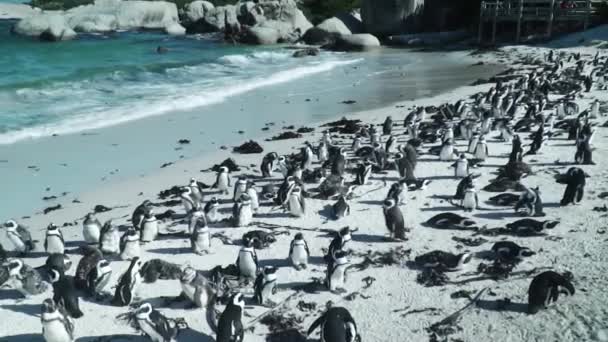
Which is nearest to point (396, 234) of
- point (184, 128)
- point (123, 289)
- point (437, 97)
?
point (123, 289)

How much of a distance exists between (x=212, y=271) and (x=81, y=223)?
3597mm

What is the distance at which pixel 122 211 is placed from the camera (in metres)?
11.0

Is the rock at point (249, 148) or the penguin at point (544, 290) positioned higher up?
the penguin at point (544, 290)

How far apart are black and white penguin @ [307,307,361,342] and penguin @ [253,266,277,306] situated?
1058 millimetres

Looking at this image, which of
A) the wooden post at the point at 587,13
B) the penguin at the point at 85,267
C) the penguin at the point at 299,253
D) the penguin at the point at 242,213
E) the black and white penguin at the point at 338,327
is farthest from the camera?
the wooden post at the point at 587,13

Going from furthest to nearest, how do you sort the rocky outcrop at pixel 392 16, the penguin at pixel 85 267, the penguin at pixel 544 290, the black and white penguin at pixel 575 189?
the rocky outcrop at pixel 392 16 → the black and white penguin at pixel 575 189 → the penguin at pixel 85 267 → the penguin at pixel 544 290

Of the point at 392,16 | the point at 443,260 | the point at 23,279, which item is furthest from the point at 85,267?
the point at 392,16

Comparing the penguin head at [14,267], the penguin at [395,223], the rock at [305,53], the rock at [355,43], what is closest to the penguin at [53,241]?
the penguin head at [14,267]

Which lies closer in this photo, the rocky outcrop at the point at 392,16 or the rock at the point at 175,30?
the rocky outcrop at the point at 392,16

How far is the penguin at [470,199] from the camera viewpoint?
9.90 m

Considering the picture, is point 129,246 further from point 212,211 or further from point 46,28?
point 46,28

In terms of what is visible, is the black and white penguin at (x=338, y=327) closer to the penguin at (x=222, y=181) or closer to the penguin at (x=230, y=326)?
the penguin at (x=230, y=326)

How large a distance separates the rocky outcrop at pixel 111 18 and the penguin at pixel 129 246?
52120mm

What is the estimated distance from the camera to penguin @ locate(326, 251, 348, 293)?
7438 mm
